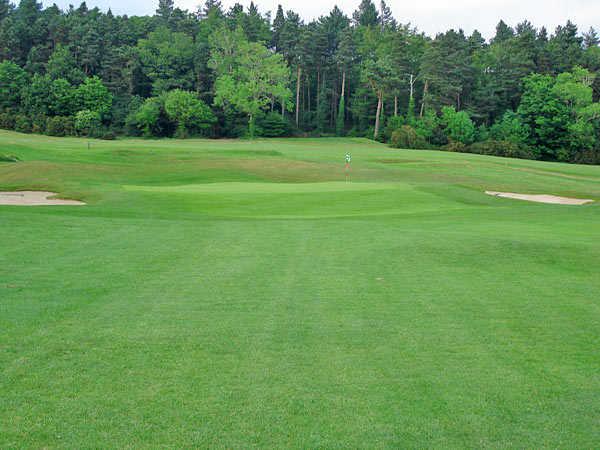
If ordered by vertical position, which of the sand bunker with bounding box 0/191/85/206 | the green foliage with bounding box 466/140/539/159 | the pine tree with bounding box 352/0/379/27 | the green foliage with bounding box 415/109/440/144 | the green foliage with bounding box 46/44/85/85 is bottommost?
the sand bunker with bounding box 0/191/85/206

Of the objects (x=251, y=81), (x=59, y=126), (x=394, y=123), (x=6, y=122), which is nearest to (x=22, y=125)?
(x=6, y=122)

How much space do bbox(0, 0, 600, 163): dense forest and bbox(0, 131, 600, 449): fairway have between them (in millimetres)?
66816

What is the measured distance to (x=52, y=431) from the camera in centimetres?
515

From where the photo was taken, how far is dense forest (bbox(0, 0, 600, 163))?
278ft

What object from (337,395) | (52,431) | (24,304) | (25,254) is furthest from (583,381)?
(25,254)

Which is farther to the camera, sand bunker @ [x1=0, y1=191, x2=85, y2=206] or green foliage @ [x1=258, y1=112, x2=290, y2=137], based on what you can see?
green foliage @ [x1=258, y1=112, x2=290, y2=137]

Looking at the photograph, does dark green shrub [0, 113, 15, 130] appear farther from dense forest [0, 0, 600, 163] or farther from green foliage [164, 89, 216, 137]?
green foliage [164, 89, 216, 137]

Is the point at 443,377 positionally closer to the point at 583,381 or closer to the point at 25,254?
the point at 583,381

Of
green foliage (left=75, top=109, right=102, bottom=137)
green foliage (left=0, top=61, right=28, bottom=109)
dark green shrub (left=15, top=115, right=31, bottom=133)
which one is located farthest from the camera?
green foliage (left=0, top=61, right=28, bottom=109)

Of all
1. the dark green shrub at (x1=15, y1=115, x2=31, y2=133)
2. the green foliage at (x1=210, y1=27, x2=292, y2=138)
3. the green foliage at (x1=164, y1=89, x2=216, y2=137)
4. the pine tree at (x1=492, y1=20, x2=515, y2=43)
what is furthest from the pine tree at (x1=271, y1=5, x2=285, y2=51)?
the dark green shrub at (x1=15, y1=115, x2=31, y2=133)

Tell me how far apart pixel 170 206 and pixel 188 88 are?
75.7 metres

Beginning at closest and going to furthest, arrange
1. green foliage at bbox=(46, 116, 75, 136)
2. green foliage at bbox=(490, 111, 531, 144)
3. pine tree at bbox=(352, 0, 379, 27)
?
1. green foliage at bbox=(46, 116, 75, 136)
2. green foliage at bbox=(490, 111, 531, 144)
3. pine tree at bbox=(352, 0, 379, 27)

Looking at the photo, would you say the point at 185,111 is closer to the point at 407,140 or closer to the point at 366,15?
the point at 407,140

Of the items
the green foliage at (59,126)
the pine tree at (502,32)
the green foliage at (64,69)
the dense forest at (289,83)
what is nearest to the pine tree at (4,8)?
the dense forest at (289,83)
